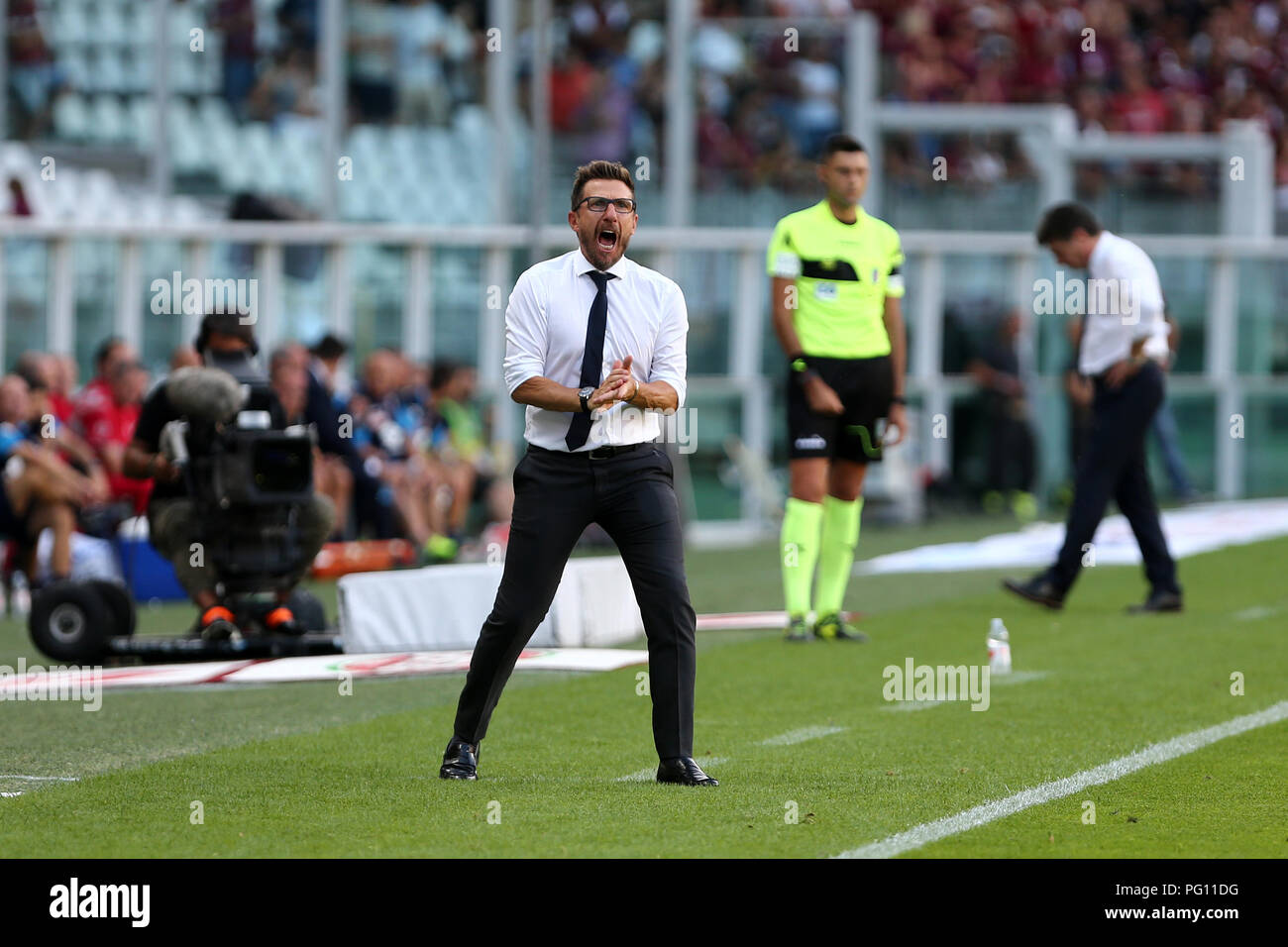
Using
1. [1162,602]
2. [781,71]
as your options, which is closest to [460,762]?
[1162,602]

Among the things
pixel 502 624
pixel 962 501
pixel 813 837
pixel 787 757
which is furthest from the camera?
pixel 962 501

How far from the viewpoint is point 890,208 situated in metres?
23.9

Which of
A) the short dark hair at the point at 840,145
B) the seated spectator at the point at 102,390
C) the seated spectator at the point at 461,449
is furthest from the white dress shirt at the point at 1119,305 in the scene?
the seated spectator at the point at 461,449

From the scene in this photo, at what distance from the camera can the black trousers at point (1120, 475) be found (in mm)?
12336

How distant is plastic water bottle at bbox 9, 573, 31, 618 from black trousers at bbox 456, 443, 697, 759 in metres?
8.56

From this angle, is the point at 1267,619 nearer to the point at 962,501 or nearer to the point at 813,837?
the point at 813,837

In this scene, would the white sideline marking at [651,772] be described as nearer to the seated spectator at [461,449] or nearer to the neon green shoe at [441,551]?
the neon green shoe at [441,551]

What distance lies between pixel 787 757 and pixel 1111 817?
60.3 inches

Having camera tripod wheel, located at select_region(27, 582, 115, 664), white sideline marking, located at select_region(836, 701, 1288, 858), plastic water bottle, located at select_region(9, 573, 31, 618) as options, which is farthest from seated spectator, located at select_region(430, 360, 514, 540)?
white sideline marking, located at select_region(836, 701, 1288, 858)

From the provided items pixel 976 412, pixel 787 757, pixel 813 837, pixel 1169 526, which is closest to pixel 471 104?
pixel 976 412

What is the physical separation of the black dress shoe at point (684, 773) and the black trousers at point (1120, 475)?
5557 millimetres

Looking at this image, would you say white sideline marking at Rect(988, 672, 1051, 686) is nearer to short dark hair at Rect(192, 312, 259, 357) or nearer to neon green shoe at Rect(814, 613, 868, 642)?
neon green shoe at Rect(814, 613, 868, 642)

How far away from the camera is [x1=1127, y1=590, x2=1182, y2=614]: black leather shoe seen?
495 inches
